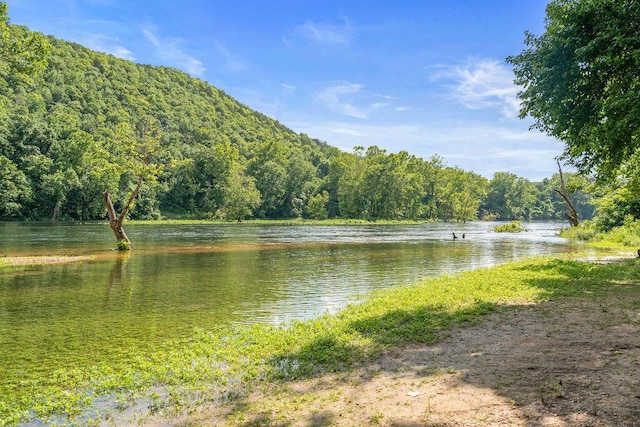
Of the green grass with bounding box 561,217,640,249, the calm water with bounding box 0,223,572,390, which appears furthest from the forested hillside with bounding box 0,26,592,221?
the green grass with bounding box 561,217,640,249

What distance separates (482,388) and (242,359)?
5.02 m

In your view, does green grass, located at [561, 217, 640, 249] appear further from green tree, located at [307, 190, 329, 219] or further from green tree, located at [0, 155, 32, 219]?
green tree, located at [0, 155, 32, 219]

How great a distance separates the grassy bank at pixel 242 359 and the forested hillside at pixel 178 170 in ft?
242

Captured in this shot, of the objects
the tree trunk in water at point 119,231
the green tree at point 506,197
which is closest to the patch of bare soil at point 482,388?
the tree trunk in water at point 119,231

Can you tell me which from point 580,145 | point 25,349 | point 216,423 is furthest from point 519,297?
point 25,349

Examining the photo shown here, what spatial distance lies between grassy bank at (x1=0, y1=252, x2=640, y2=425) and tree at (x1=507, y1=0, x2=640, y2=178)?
17.3ft

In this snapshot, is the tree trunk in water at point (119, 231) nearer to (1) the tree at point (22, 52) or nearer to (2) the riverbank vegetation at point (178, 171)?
(1) the tree at point (22, 52)

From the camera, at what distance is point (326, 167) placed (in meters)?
177

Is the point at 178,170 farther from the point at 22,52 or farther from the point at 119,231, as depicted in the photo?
the point at 22,52

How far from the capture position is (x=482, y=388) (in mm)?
6773

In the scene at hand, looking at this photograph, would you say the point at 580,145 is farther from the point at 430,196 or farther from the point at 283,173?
the point at 430,196

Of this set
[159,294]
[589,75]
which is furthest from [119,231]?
[589,75]

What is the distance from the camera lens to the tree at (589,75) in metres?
12.1

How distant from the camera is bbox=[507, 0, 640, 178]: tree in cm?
1208
